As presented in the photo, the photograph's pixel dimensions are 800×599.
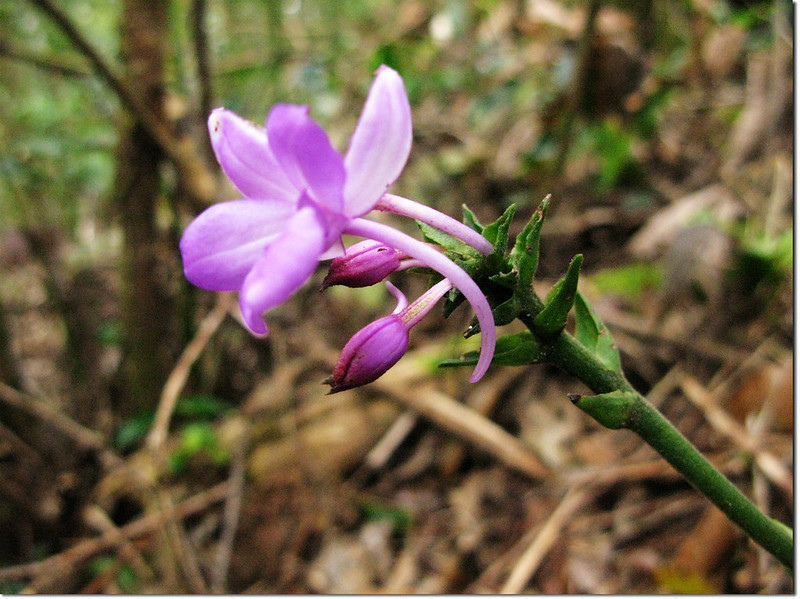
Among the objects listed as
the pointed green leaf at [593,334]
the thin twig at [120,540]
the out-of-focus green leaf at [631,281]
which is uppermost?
the pointed green leaf at [593,334]

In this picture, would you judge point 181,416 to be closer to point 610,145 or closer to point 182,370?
point 182,370

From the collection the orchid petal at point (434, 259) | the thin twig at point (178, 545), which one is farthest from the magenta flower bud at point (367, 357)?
the thin twig at point (178, 545)

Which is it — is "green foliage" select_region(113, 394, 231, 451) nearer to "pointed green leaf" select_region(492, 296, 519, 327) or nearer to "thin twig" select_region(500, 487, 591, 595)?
"thin twig" select_region(500, 487, 591, 595)

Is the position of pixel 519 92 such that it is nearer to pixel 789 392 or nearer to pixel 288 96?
pixel 288 96

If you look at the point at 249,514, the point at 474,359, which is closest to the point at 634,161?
the point at 249,514

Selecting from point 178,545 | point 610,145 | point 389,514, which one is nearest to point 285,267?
point 178,545

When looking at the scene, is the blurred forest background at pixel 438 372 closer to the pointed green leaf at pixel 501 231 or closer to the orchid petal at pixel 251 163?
the pointed green leaf at pixel 501 231
